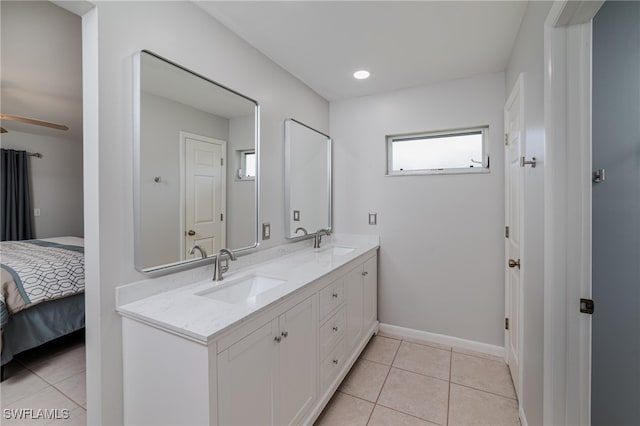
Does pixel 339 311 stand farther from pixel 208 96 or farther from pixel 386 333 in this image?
pixel 208 96

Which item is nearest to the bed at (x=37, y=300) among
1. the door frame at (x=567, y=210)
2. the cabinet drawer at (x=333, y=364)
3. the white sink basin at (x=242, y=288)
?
the white sink basin at (x=242, y=288)

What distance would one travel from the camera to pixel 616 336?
1.30 m

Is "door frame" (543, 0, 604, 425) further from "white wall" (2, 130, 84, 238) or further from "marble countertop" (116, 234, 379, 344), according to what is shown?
"white wall" (2, 130, 84, 238)

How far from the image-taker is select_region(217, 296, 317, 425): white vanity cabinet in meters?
1.08

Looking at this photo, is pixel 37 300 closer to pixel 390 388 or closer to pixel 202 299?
pixel 202 299

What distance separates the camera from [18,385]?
2008 mm

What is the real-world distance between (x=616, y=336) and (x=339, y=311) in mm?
1457

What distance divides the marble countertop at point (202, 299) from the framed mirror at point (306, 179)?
57 centimetres

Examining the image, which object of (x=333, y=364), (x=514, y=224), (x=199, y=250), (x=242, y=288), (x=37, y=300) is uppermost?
(x=514, y=224)

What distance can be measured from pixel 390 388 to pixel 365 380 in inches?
7.6

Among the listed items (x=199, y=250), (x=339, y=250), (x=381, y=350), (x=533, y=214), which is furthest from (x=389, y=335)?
(x=199, y=250)

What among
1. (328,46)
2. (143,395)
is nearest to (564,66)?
(328,46)

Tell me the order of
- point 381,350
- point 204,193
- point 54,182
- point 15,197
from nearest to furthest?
point 204,193
point 381,350
point 15,197
point 54,182

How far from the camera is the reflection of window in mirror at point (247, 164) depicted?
1.96 m
